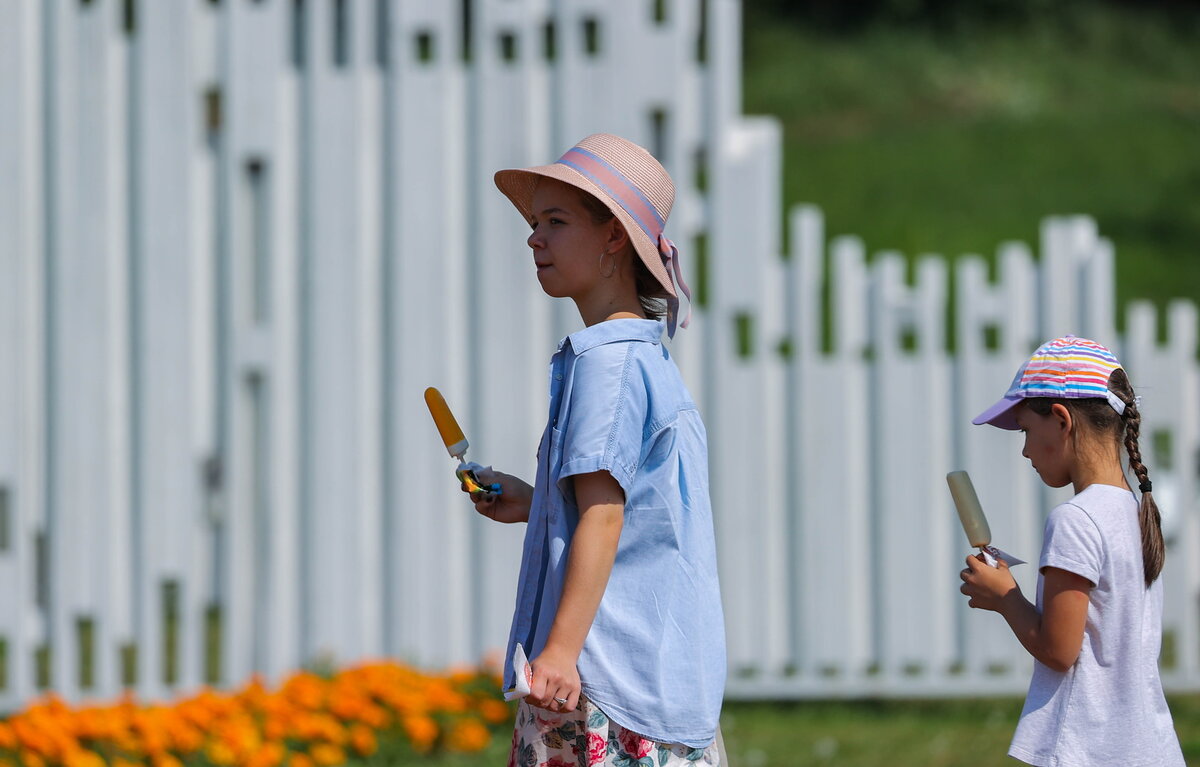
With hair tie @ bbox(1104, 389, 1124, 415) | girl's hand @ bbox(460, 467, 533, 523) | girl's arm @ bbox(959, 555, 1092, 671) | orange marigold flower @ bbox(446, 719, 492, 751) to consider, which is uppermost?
hair tie @ bbox(1104, 389, 1124, 415)

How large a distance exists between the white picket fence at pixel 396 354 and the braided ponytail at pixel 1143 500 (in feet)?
8.68

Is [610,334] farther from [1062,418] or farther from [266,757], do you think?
[266,757]

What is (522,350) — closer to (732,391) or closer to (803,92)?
(732,391)

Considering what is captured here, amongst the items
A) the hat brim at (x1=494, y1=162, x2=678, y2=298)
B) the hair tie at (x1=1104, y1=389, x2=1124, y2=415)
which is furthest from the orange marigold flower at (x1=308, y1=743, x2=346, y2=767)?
the hair tie at (x1=1104, y1=389, x2=1124, y2=415)

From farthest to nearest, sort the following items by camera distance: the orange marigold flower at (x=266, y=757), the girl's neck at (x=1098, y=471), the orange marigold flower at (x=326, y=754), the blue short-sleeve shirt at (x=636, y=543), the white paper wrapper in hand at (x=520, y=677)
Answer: the orange marigold flower at (x=326, y=754), the orange marigold flower at (x=266, y=757), the girl's neck at (x=1098, y=471), the blue short-sleeve shirt at (x=636, y=543), the white paper wrapper in hand at (x=520, y=677)

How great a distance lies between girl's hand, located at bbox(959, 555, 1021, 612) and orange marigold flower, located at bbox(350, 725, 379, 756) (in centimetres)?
244

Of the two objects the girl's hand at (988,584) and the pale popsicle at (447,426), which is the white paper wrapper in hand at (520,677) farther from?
the girl's hand at (988,584)

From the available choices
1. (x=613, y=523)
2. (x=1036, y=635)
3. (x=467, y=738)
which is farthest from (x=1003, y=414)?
(x=467, y=738)

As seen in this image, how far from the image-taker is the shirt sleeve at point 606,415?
2088 millimetres

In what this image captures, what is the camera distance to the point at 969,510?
222cm

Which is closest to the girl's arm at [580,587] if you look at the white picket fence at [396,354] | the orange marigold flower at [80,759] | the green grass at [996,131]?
the orange marigold flower at [80,759]

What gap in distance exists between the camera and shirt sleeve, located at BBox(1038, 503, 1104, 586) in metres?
2.13

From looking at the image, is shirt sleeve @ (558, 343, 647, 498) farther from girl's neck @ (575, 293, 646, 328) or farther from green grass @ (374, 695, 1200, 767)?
green grass @ (374, 695, 1200, 767)

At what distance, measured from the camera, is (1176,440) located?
16.2ft
